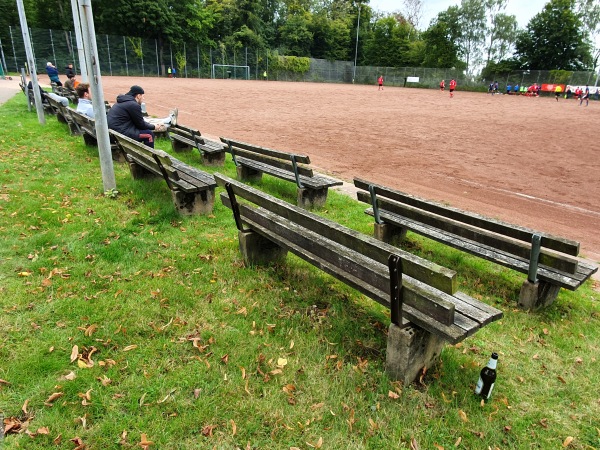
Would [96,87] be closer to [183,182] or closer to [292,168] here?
[183,182]

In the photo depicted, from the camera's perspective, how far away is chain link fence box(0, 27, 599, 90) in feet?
139

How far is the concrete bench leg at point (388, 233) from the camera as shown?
4.88 metres

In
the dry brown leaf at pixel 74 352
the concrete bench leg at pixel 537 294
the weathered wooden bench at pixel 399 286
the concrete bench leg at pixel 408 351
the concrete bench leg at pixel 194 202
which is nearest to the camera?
the weathered wooden bench at pixel 399 286

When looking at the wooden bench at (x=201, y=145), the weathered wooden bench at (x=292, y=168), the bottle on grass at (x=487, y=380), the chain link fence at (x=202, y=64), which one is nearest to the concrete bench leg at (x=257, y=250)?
the weathered wooden bench at (x=292, y=168)

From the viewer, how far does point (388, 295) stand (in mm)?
2701

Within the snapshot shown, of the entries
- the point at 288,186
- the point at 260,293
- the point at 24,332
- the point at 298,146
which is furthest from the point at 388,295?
the point at 298,146

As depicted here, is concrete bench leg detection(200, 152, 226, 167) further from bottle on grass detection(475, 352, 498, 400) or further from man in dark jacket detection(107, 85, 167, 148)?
bottle on grass detection(475, 352, 498, 400)

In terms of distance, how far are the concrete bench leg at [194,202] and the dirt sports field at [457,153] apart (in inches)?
154

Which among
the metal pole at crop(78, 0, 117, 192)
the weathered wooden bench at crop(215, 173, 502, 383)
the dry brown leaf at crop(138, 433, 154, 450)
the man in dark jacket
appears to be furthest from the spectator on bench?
the dry brown leaf at crop(138, 433, 154, 450)

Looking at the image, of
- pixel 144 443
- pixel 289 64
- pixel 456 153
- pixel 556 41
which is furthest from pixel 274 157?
pixel 556 41

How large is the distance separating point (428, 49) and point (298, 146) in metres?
73.1

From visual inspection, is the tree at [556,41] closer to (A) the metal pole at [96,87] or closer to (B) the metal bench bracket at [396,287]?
(A) the metal pole at [96,87]

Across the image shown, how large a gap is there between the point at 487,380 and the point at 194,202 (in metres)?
4.00

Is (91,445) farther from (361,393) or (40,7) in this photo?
(40,7)
